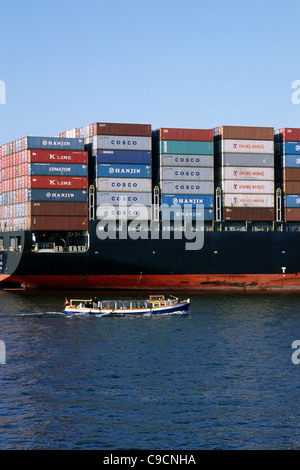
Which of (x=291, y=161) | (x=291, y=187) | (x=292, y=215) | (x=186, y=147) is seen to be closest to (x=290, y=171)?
(x=291, y=161)

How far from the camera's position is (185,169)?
95.3 metres

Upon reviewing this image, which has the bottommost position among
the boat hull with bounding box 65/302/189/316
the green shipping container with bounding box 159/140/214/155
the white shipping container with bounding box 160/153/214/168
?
the boat hull with bounding box 65/302/189/316

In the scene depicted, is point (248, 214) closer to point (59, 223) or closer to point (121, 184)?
point (121, 184)

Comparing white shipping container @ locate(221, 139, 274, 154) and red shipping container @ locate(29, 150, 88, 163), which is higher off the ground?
white shipping container @ locate(221, 139, 274, 154)

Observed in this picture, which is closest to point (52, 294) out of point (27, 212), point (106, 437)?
point (27, 212)

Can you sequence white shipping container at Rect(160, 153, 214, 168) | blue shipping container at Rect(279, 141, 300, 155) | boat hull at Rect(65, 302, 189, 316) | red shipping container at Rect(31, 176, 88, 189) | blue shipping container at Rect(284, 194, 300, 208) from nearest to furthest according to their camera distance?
boat hull at Rect(65, 302, 189, 316) → red shipping container at Rect(31, 176, 88, 189) → white shipping container at Rect(160, 153, 214, 168) → blue shipping container at Rect(284, 194, 300, 208) → blue shipping container at Rect(279, 141, 300, 155)

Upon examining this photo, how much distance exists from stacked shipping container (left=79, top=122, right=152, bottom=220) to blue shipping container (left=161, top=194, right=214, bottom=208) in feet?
8.19

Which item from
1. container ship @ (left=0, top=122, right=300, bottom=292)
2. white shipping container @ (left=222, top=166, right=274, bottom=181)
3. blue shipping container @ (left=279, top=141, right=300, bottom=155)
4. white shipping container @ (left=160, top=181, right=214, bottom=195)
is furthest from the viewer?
blue shipping container @ (left=279, top=141, right=300, bottom=155)

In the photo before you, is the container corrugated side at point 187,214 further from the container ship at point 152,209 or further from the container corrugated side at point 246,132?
the container corrugated side at point 246,132

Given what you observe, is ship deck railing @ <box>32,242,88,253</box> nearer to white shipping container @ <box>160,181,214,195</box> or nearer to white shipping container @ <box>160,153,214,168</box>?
white shipping container @ <box>160,181,214,195</box>

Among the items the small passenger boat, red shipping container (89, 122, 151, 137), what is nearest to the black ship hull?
red shipping container (89, 122, 151, 137)

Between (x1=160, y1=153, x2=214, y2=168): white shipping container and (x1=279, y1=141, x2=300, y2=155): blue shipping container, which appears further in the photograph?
(x1=279, y1=141, x2=300, y2=155): blue shipping container

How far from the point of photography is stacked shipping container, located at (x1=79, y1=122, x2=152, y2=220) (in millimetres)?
92312
